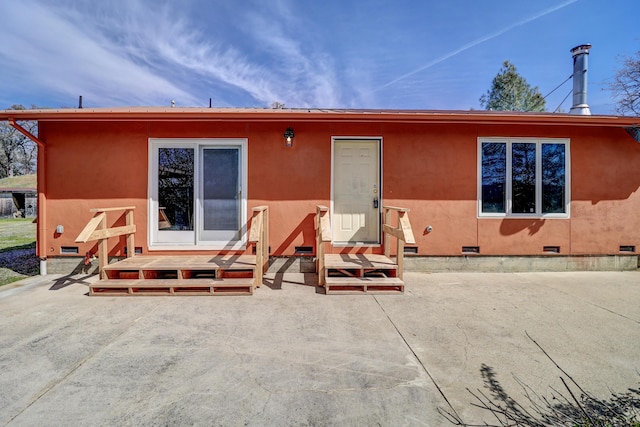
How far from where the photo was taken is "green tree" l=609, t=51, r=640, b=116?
1015 cm

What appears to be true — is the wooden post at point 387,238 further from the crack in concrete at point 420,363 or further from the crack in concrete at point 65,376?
the crack in concrete at point 65,376

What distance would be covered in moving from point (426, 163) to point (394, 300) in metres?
2.67

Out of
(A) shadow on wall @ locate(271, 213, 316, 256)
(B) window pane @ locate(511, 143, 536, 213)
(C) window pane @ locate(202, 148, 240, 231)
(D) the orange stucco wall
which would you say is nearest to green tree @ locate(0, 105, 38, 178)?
(D) the orange stucco wall

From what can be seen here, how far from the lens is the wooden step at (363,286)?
3.98m

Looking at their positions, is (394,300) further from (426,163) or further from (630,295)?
(630,295)

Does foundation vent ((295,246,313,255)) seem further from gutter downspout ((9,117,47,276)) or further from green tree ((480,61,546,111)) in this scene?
green tree ((480,61,546,111))

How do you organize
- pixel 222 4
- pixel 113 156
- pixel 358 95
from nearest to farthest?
pixel 113 156, pixel 222 4, pixel 358 95

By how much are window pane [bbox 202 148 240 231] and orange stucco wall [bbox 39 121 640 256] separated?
0.30 meters

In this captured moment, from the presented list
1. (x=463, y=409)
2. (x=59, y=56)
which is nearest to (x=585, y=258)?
(x=463, y=409)

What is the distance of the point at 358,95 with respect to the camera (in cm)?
1447

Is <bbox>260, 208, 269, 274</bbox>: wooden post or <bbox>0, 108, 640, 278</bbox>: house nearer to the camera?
<bbox>260, 208, 269, 274</bbox>: wooden post

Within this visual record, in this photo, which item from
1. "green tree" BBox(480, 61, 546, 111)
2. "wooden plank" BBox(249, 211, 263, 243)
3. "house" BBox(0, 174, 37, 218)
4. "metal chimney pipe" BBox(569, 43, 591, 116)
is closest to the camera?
"wooden plank" BBox(249, 211, 263, 243)

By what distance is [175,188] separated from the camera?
16.4 ft

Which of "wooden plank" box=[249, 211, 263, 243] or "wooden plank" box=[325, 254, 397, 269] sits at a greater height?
"wooden plank" box=[249, 211, 263, 243]
